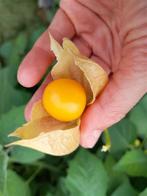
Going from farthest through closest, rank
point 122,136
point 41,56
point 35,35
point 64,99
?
1. point 35,35
2. point 122,136
3. point 41,56
4. point 64,99

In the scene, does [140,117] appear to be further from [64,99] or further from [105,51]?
[64,99]

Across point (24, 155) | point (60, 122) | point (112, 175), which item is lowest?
point (112, 175)

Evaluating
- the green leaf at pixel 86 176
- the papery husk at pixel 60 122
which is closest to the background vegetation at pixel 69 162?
the green leaf at pixel 86 176

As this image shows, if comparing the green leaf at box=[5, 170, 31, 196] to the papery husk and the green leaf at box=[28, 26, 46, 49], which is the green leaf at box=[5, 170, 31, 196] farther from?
the green leaf at box=[28, 26, 46, 49]

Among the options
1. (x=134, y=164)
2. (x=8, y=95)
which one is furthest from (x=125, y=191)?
(x=8, y=95)

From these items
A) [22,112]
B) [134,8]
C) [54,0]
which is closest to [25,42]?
[54,0]
